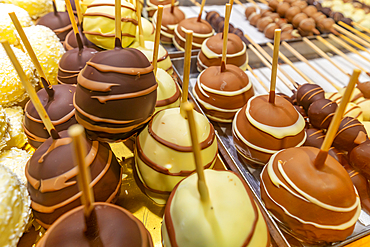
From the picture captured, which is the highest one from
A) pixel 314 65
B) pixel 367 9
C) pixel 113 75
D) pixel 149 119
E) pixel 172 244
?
pixel 113 75

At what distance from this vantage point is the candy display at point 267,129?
96cm

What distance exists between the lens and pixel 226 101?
3.84 feet

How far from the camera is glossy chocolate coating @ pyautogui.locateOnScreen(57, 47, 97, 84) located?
102 cm

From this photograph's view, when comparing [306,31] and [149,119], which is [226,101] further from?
[306,31]

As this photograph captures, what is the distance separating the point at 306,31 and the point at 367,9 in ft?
2.71

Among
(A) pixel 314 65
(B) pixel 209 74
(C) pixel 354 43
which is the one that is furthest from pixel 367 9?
(B) pixel 209 74

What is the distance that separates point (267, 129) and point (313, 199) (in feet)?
1.01

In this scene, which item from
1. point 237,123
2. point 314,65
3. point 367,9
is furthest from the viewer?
point 367,9

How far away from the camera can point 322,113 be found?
3.68 ft

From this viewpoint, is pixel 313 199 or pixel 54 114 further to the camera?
pixel 54 114

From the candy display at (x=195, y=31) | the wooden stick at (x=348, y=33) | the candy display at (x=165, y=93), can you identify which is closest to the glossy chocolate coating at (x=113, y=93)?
the candy display at (x=165, y=93)

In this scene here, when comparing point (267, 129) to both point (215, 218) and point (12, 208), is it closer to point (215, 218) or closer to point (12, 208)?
point (215, 218)

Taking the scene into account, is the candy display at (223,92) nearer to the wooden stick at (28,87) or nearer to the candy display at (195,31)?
the candy display at (195,31)

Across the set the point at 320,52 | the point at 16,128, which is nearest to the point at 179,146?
the point at 16,128
